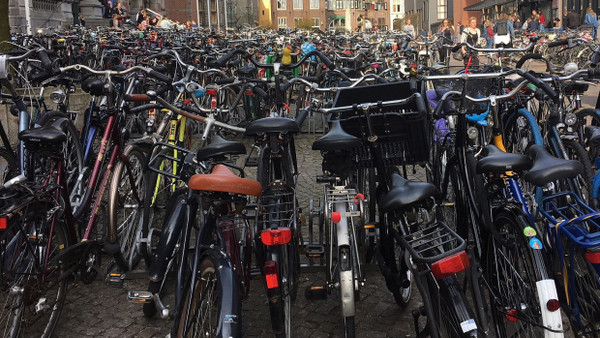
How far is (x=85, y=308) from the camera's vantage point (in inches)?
161

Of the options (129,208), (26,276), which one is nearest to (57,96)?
(129,208)

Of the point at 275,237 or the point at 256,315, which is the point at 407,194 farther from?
the point at 256,315

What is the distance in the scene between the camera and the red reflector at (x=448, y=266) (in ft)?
8.43

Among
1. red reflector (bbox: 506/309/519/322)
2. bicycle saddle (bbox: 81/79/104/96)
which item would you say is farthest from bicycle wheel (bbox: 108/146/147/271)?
red reflector (bbox: 506/309/519/322)

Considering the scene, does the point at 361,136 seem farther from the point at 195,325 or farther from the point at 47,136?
the point at 47,136

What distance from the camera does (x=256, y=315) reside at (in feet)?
12.9

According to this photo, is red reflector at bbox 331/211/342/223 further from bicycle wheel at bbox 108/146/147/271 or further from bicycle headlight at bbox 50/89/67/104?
bicycle headlight at bbox 50/89/67/104

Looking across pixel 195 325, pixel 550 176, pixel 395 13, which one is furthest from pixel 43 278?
pixel 395 13

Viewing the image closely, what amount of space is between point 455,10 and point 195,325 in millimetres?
59329

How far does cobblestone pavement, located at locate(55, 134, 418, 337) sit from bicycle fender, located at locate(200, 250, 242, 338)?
43.1 inches

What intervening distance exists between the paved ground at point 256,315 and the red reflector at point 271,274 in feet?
2.69

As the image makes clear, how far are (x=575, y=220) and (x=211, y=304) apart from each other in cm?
160

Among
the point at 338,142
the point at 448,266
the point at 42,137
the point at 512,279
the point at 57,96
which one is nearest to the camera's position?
the point at 448,266

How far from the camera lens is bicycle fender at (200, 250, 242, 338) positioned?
8.30ft
